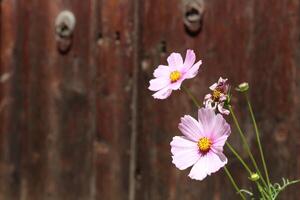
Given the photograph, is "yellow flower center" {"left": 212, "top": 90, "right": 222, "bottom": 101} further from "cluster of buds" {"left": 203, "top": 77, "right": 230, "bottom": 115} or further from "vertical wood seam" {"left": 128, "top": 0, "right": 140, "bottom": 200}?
"vertical wood seam" {"left": 128, "top": 0, "right": 140, "bottom": 200}

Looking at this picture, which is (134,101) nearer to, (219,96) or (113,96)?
(113,96)

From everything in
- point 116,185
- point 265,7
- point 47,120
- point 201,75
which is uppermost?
point 265,7

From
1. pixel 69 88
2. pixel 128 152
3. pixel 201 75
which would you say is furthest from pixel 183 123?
pixel 69 88

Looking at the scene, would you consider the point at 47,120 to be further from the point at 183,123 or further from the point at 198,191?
the point at 183,123

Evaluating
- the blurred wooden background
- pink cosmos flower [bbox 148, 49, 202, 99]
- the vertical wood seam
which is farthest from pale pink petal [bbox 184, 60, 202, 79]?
the vertical wood seam

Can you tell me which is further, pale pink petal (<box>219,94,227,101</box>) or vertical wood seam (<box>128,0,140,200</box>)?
vertical wood seam (<box>128,0,140,200</box>)

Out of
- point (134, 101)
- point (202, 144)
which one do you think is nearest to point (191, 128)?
point (202, 144)
